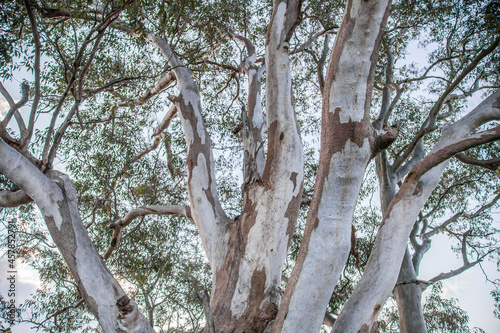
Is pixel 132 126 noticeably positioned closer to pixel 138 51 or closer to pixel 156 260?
pixel 138 51

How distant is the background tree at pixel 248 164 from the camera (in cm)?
209

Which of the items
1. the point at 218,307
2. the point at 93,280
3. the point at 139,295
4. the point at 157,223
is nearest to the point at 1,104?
the point at 157,223

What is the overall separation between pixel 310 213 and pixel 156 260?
3735 millimetres

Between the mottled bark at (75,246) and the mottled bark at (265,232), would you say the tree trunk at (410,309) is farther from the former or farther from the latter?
the mottled bark at (75,246)

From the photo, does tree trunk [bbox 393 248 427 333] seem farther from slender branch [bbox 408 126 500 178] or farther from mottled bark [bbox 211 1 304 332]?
slender branch [bbox 408 126 500 178]

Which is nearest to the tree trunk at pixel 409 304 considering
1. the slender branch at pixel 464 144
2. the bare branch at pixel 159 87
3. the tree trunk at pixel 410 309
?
the tree trunk at pixel 410 309

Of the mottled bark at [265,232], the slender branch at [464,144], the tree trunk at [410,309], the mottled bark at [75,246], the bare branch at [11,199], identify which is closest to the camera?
the slender branch at [464,144]

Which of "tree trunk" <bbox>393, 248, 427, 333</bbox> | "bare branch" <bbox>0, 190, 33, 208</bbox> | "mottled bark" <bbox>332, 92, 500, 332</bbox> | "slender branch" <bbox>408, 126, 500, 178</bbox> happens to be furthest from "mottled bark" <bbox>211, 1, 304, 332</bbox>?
"tree trunk" <bbox>393, 248, 427, 333</bbox>

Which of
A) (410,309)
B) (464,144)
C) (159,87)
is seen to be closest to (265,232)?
(464,144)

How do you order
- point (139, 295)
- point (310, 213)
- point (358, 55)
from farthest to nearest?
point (139, 295), point (358, 55), point (310, 213)

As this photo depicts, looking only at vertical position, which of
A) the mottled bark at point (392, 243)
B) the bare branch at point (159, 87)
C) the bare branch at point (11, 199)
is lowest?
the mottled bark at point (392, 243)

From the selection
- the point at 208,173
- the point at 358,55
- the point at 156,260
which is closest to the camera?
the point at 358,55

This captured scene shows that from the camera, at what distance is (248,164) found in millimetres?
3072

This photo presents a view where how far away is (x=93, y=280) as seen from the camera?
2.33 m
